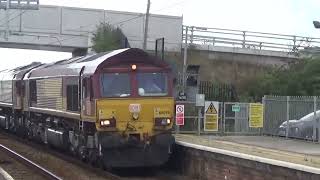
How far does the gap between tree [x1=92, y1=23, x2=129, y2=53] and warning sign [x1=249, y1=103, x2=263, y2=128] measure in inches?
677

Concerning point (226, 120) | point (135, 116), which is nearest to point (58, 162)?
point (135, 116)

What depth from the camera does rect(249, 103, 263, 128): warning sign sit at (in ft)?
80.8

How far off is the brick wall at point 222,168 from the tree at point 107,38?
2279 cm

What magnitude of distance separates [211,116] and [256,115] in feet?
5.97

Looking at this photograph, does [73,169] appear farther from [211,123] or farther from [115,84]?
[211,123]

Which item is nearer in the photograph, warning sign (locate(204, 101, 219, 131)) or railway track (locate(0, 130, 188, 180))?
railway track (locate(0, 130, 188, 180))

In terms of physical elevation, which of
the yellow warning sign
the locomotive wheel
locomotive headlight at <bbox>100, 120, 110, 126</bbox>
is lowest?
the locomotive wheel

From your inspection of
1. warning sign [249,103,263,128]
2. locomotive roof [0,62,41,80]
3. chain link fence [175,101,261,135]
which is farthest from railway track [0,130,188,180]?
warning sign [249,103,263,128]

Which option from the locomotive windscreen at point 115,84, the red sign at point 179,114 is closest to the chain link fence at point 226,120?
the red sign at point 179,114

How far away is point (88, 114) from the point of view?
58.2ft

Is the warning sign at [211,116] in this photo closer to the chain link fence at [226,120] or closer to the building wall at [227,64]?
the chain link fence at [226,120]

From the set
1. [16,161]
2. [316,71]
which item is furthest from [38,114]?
[316,71]

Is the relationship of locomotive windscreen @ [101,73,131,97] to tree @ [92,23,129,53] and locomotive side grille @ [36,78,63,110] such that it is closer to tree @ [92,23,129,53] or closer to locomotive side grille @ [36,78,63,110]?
locomotive side grille @ [36,78,63,110]

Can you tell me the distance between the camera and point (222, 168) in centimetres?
1550
